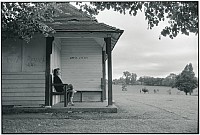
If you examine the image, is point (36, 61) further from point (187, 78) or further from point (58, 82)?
point (187, 78)

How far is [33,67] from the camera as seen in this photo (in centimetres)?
1104

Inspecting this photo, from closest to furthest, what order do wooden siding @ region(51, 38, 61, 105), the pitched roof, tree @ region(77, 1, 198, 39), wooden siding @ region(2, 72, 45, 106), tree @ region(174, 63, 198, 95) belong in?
tree @ region(77, 1, 198, 39) < tree @ region(174, 63, 198, 95) < the pitched roof < wooden siding @ region(2, 72, 45, 106) < wooden siding @ region(51, 38, 61, 105)

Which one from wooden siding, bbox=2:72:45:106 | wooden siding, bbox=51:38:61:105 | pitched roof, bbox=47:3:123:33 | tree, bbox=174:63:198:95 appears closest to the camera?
tree, bbox=174:63:198:95

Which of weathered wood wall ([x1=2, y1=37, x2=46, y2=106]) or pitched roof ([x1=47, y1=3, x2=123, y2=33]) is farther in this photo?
weathered wood wall ([x1=2, y1=37, x2=46, y2=106])

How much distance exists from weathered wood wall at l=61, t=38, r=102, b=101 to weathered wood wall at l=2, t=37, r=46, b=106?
10.6 ft

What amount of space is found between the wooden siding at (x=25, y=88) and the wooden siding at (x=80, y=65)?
341 centimetres

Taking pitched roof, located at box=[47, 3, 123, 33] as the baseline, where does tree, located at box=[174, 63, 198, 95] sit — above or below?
below

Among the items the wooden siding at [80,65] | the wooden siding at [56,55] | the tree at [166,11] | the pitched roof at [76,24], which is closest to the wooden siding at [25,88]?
the wooden siding at [56,55]

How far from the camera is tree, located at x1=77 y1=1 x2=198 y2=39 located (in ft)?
20.4

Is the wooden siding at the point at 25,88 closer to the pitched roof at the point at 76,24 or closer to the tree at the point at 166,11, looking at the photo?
the pitched roof at the point at 76,24

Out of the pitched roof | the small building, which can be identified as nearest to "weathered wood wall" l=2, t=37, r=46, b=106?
the small building

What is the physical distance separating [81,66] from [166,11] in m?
8.29

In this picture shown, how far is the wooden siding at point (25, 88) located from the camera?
1085 cm

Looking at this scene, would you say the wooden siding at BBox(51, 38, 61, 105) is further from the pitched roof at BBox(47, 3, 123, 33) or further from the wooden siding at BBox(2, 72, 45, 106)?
the wooden siding at BBox(2, 72, 45, 106)
